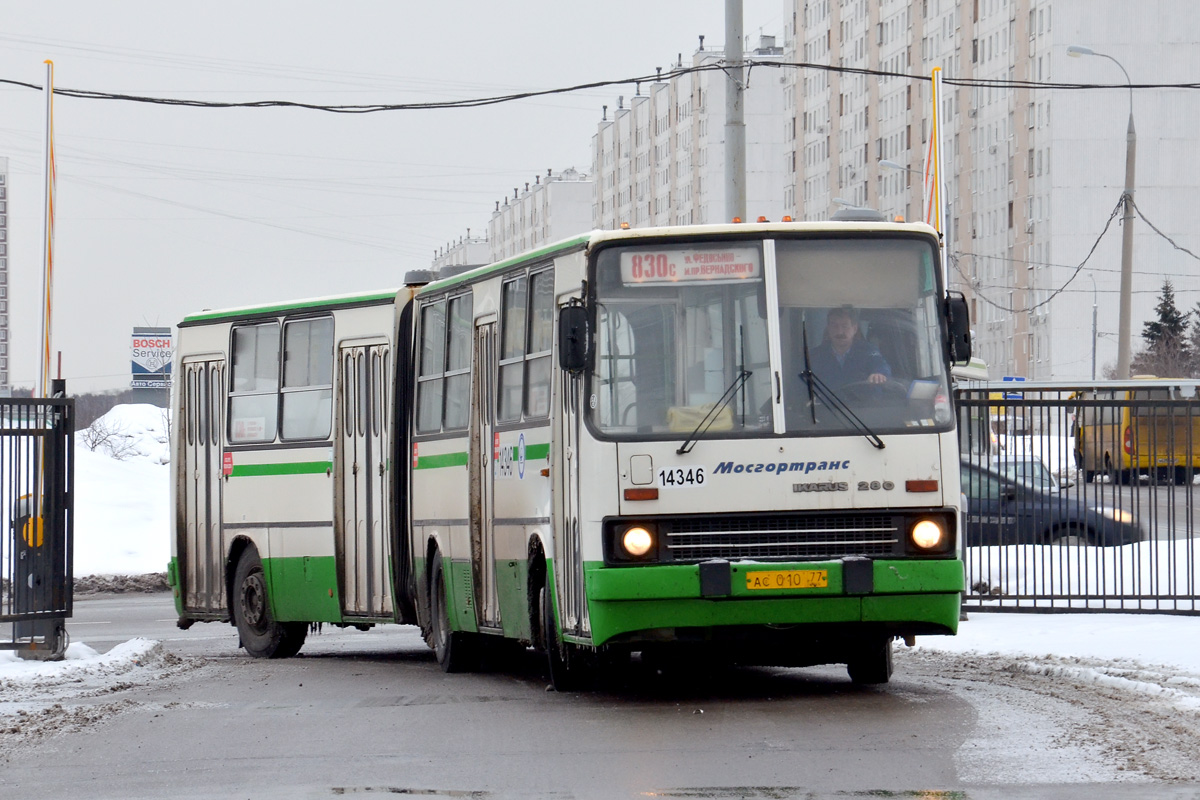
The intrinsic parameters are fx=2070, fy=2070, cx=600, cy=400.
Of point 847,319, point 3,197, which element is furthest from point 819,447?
point 3,197

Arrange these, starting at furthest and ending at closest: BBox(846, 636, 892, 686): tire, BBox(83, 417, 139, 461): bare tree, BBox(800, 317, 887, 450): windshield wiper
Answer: BBox(83, 417, 139, 461): bare tree, BBox(846, 636, 892, 686): tire, BBox(800, 317, 887, 450): windshield wiper

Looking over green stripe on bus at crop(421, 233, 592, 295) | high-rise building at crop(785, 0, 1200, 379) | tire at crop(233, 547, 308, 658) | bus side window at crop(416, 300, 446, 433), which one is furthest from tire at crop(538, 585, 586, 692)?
high-rise building at crop(785, 0, 1200, 379)

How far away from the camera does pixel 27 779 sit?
8.96 metres

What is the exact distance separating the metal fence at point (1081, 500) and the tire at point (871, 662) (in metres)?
3.72

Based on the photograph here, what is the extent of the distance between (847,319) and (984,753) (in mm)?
3061

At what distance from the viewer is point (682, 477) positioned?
11.1 meters

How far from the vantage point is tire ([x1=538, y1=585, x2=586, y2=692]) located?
1220 centimetres

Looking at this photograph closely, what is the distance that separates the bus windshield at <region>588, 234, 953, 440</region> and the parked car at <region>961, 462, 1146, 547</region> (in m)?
4.90

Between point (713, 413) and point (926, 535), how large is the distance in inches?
52.3

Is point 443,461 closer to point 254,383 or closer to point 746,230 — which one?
point 254,383

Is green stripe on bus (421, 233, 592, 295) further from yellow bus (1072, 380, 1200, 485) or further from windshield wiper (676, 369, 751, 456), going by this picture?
yellow bus (1072, 380, 1200, 485)

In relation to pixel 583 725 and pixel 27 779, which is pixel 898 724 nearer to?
pixel 583 725

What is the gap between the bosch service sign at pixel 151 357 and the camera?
7812 centimetres

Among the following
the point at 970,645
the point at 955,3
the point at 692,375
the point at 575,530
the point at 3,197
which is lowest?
the point at 970,645
